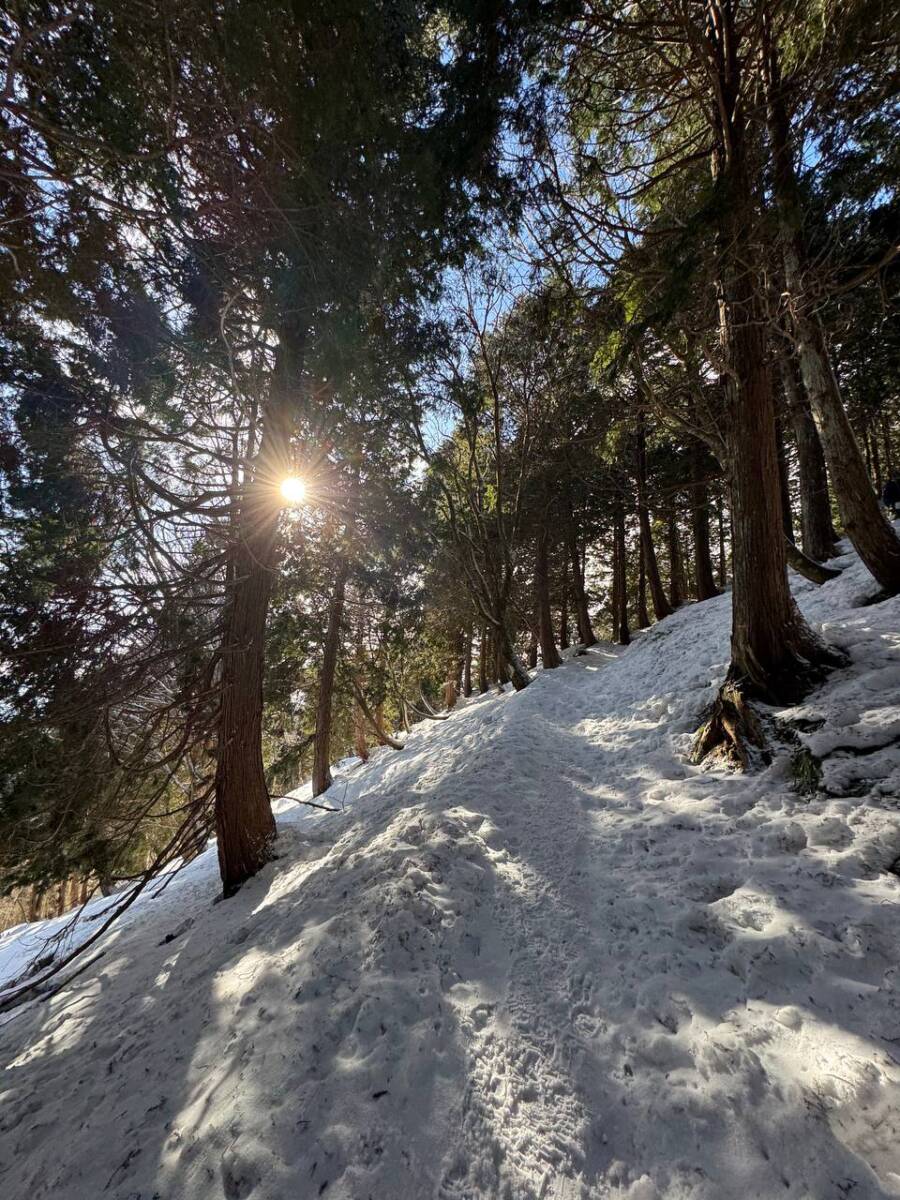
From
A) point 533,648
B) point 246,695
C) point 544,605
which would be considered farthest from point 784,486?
point 246,695

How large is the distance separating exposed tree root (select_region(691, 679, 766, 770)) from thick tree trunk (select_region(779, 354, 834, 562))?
622 centimetres

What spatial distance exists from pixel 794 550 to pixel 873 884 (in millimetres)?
5806

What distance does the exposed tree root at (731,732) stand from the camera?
3.89m

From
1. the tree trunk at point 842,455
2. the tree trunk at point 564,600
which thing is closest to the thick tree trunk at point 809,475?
the tree trunk at point 842,455

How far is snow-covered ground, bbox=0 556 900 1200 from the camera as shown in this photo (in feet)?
5.57

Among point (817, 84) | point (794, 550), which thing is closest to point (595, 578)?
point (794, 550)

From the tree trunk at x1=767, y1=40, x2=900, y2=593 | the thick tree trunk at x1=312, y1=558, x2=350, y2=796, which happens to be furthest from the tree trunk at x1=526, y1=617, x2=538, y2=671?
the tree trunk at x1=767, y1=40, x2=900, y2=593

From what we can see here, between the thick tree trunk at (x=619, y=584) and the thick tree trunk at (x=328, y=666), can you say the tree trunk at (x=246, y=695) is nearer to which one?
the thick tree trunk at (x=328, y=666)

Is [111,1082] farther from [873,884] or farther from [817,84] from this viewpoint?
[817,84]

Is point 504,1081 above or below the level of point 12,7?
below

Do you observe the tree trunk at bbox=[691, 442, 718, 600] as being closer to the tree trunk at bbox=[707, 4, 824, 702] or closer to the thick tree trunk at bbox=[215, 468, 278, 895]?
the tree trunk at bbox=[707, 4, 824, 702]

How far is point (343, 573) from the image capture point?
372 inches

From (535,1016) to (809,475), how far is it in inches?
387

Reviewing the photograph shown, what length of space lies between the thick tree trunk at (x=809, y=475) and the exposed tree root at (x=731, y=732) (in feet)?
20.4
